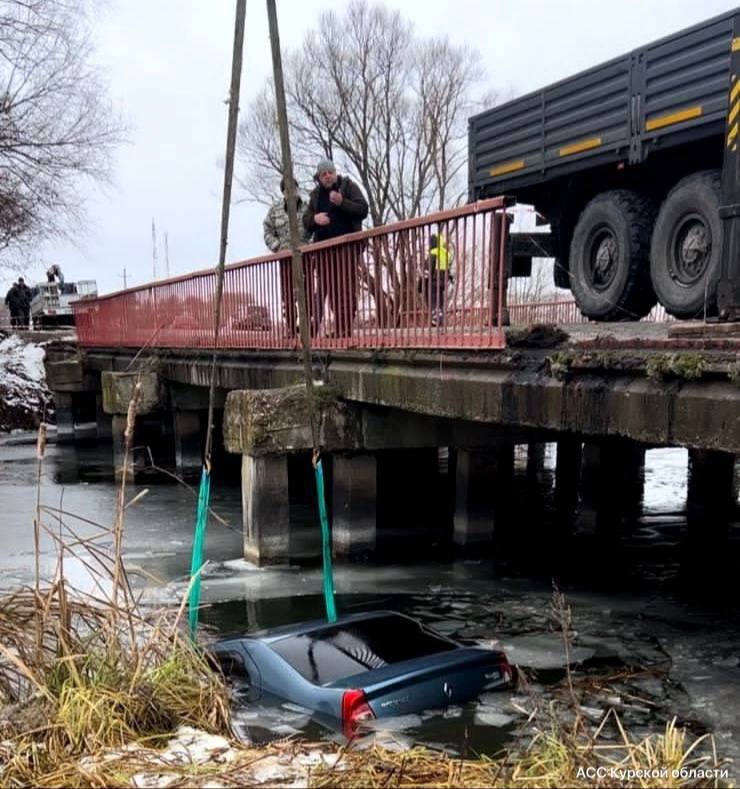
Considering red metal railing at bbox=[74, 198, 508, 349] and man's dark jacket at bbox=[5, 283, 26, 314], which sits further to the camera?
man's dark jacket at bbox=[5, 283, 26, 314]

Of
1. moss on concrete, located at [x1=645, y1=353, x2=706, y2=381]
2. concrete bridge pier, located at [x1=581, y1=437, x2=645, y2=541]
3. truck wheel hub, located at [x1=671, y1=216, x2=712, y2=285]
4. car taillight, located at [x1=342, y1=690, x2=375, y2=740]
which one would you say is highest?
truck wheel hub, located at [x1=671, y1=216, x2=712, y2=285]

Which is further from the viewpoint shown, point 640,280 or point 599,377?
point 640,280

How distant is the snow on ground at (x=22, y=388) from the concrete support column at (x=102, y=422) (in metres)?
2.27

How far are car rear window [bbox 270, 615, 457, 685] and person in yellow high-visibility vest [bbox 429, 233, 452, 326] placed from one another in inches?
109

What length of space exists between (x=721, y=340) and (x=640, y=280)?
394cm

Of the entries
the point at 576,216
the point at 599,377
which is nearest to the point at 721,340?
the point at 599,377

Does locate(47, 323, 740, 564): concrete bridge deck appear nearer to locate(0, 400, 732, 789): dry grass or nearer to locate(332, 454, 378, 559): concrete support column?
locate(332, 454, 378, 559): concrete support column

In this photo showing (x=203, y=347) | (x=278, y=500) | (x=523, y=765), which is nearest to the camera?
(x=523, y=765)

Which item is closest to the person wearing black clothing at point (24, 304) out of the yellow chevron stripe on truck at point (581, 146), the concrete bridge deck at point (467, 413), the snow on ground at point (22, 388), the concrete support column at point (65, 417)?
the snow on ground at point (22, 388)

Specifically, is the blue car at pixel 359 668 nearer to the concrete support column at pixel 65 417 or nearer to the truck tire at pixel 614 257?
Answer: the truck tire at pixel 614 257

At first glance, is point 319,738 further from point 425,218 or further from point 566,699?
point 425,218

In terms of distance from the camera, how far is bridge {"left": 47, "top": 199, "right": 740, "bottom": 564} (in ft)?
18.1

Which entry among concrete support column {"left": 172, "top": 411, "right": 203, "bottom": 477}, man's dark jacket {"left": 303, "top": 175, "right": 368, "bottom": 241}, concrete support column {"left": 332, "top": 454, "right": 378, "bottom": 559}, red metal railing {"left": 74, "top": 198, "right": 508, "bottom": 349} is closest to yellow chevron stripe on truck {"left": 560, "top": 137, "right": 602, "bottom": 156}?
man's dark jacket {"left": 303, "top": 175, "right": 368, "bottom": 241}

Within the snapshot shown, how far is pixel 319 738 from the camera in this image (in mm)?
4512
